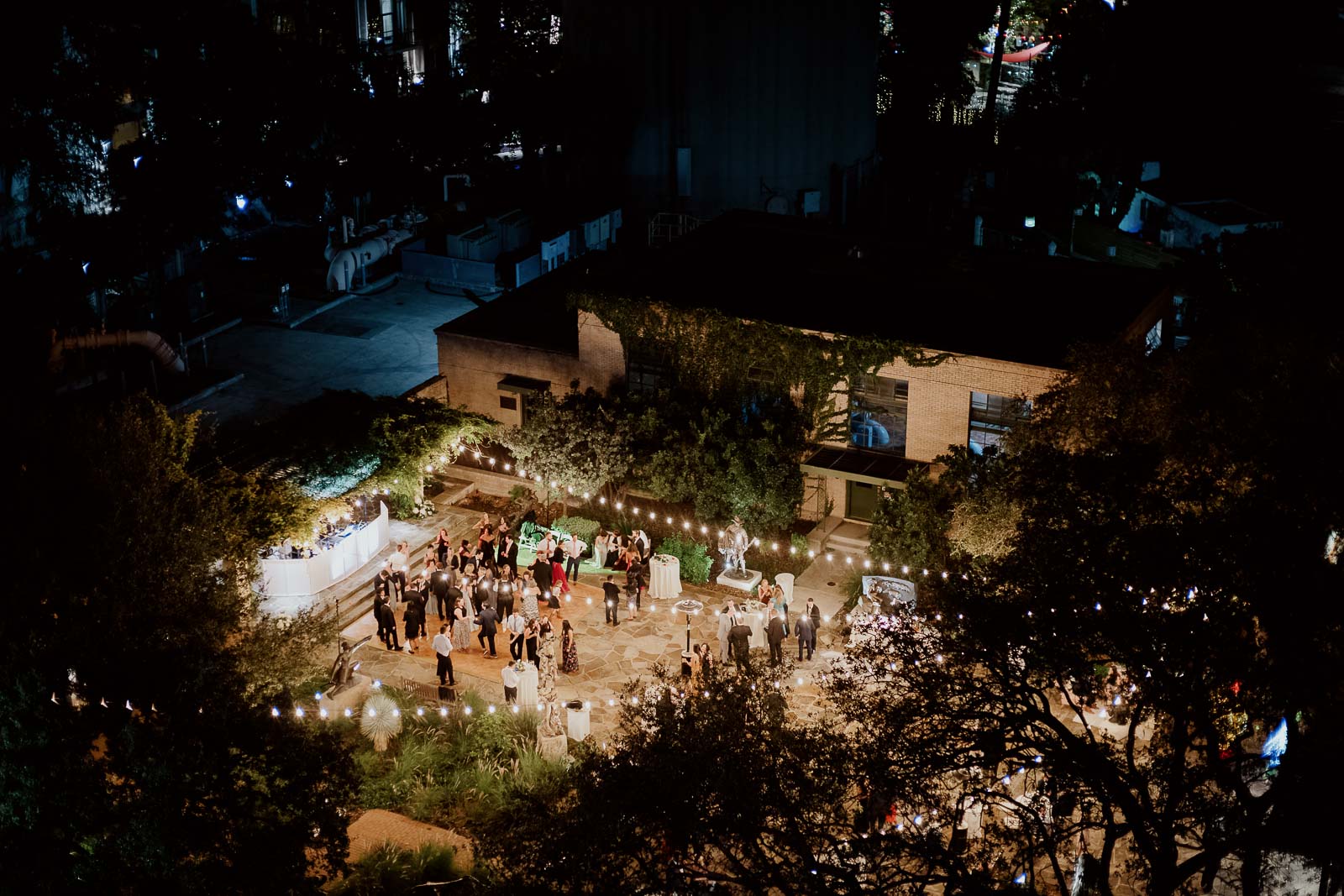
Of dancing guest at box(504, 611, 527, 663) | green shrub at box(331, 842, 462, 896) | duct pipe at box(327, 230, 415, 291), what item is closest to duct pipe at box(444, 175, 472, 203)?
duct pipe at box(327, 230, 415, 291)

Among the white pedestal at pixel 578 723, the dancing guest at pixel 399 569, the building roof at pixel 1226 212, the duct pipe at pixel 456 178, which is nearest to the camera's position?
the white pedestal at pixel 578 723

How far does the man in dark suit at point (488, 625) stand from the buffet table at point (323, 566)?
374 cm

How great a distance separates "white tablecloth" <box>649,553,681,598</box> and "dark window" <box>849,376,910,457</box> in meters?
5.50

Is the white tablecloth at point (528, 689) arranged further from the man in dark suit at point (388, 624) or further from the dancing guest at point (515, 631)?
the man in dark suit at point (388, 624)

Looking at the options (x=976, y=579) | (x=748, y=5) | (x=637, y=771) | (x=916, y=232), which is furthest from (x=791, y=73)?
(x=637, y=771)

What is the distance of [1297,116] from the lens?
64.3 m

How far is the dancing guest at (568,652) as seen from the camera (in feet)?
87.1

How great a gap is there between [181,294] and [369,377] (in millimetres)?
7464

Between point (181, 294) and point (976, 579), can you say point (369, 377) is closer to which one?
point (181, 294)

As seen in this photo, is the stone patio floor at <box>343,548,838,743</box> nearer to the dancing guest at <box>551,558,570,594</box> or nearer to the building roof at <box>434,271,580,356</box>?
the dancing guest at <box>551,558,570,594</box>

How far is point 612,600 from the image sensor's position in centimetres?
2805

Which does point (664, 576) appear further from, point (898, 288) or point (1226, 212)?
point (1226, 212)

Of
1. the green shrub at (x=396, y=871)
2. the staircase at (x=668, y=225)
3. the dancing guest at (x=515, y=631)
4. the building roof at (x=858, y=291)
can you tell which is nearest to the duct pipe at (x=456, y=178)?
the staircase at (x=668, y=225)

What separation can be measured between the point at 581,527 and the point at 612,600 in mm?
3218
